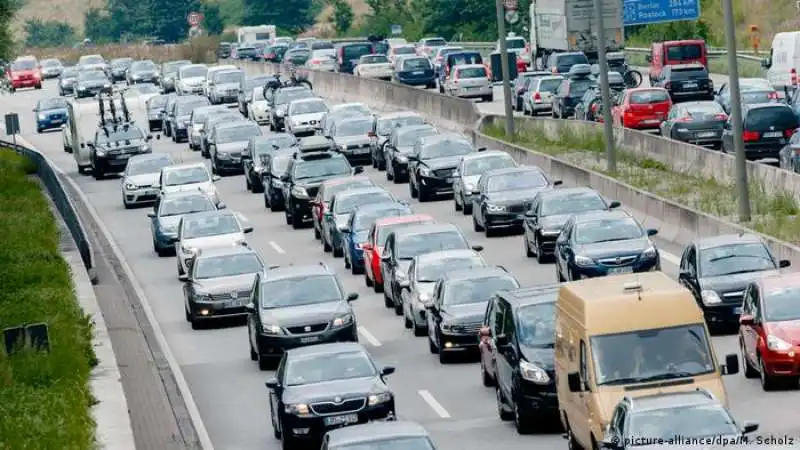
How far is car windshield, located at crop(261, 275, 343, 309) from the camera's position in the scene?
110ft

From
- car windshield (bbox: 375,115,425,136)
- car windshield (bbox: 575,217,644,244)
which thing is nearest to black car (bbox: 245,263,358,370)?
car windshield (bbox: 575,217,644,244)

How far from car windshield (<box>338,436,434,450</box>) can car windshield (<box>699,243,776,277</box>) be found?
486 inches

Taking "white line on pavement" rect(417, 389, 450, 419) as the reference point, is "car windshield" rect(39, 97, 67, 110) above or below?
below

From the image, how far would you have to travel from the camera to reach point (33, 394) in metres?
27.1

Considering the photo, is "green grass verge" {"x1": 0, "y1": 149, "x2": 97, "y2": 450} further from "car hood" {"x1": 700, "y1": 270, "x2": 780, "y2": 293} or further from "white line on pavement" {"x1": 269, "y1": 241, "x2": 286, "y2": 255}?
"car hood" {"x1": 700, "y1": 270, "x2": 780, "y2": 293}

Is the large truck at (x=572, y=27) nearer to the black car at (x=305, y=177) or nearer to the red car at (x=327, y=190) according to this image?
the black car at (x=305, y=177)

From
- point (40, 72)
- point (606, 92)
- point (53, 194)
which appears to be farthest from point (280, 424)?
point (40, 72)

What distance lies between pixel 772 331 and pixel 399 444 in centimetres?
774

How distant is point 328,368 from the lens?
26641mm

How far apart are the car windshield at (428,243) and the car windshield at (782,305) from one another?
1099 centimetres

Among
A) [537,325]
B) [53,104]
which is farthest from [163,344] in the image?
[53,104]

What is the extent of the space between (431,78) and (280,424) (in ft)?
211

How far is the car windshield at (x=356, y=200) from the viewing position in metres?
46.0

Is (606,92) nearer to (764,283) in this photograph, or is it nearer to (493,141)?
(493,141)
